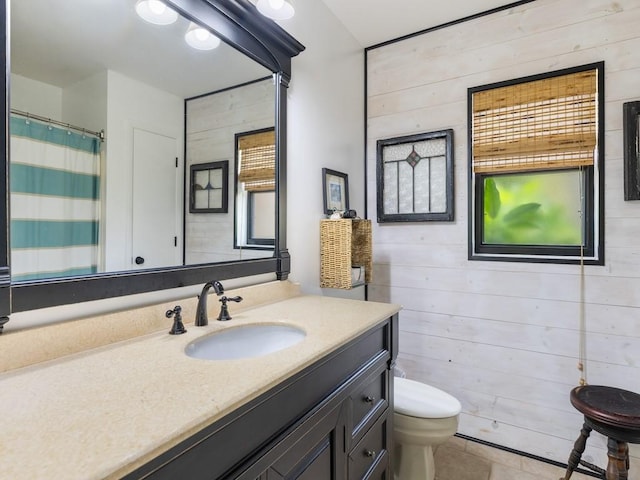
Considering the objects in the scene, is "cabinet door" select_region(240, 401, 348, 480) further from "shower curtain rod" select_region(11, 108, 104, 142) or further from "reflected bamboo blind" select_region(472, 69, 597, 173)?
"reflected bamboo blind" select_region(472, 69, 597, 173)

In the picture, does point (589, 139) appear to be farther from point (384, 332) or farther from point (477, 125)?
point (384, 332)

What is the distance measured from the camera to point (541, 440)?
1987mm

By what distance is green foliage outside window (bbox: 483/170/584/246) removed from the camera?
1974 mm

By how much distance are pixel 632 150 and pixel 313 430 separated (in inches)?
77.5

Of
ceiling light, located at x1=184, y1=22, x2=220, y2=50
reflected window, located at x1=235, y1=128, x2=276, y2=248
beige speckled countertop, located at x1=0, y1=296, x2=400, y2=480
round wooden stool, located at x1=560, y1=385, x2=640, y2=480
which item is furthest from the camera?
reflected window, located at x1=235, y1=128, x2=276, y2=248

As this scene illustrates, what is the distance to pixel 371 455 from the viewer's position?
1342 mm

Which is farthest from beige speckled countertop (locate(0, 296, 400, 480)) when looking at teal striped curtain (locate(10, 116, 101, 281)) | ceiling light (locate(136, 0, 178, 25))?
ceiling light (locate(136, 0, 178, 25))

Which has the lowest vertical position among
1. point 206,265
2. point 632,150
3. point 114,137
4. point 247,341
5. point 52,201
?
point 247,341

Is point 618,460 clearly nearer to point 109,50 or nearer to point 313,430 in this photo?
point 313,430

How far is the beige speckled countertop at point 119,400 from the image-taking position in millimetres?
527

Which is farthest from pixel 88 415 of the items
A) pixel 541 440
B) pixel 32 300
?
pixel 541 440

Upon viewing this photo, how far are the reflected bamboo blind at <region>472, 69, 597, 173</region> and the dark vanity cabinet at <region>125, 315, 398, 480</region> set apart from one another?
124 centimetres

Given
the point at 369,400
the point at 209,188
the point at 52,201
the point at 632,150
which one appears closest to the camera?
the point at 52,201

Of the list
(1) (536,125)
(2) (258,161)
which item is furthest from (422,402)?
(1) (536,125)
